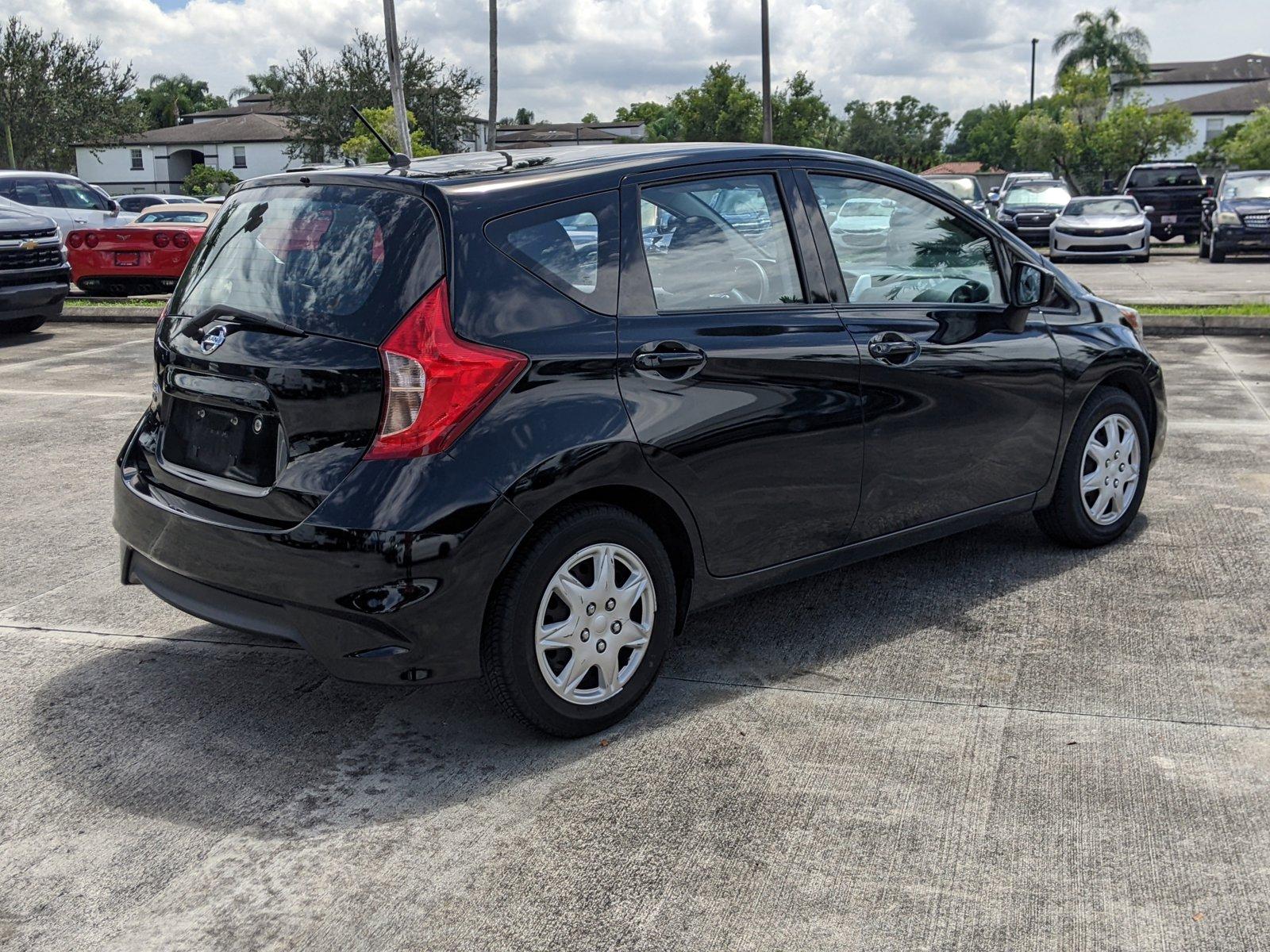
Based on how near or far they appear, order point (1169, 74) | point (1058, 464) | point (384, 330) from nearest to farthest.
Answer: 1. point (384, 330)
2. point (1058, 464)
3. point (1169, 74)

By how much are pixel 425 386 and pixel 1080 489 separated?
10.4ft

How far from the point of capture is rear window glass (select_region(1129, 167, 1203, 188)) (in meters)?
30.7

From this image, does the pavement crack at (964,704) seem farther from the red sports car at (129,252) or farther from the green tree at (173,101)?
the green tree at (173,101)

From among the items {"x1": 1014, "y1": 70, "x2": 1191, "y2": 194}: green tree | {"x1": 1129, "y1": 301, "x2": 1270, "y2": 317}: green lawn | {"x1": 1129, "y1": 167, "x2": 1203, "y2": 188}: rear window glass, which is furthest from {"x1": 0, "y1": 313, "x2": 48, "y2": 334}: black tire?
{"x1": 1014, "y1": 70, "x2": 1191, "y2": 194}: green tree

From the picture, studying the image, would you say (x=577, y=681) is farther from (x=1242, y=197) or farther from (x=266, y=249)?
(x=1242, y=197)

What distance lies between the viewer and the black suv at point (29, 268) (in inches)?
A: 507

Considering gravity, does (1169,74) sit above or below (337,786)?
above

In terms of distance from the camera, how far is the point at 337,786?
3.61 metres

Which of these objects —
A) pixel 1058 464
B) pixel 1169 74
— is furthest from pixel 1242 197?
pixel 1169 74

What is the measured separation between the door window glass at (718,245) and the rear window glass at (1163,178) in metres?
29.5

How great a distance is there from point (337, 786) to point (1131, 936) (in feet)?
6.67

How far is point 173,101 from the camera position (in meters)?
122

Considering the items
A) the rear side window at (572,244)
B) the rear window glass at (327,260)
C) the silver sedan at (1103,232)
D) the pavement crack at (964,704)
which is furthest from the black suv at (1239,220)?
the rear window glass at (327,260)

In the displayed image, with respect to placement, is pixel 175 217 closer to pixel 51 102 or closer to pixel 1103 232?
pixel 1103 232
